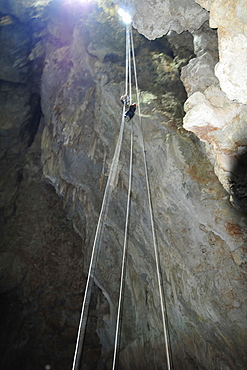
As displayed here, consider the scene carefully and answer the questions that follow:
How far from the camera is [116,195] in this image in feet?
20.2

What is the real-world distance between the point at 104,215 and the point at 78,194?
1831 mm

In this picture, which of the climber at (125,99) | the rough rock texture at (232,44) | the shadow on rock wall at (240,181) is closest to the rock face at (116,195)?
the shadow on rock wall at (240,181)

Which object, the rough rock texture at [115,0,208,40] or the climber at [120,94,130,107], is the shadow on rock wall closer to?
the climber at [120,94,130,107]

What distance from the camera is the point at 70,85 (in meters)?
7.71

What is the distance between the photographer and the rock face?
148 inches

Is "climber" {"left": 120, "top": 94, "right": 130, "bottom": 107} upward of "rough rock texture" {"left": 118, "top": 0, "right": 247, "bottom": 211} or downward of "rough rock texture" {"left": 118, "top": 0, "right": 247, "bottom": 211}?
upward

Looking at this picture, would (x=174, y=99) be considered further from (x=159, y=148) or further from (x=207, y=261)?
(x=207, y=261)

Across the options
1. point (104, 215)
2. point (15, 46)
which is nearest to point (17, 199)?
point (104, 215)

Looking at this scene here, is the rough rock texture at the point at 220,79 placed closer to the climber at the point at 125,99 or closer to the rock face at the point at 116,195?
the rock face at the point at 116,195

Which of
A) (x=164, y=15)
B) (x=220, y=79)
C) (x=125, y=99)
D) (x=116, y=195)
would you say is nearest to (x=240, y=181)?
(x=220, y=79)

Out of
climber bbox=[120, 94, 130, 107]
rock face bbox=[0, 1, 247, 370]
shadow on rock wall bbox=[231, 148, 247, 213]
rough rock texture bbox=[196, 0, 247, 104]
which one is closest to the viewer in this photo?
rough rock texture bbox=[196, 0, 247, 104]

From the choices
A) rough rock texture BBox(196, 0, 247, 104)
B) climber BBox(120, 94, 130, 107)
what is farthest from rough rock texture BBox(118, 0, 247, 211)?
climber BBox(120, 94, 130, 107)

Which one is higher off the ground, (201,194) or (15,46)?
(15,46)

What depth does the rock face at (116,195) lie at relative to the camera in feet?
12.3
